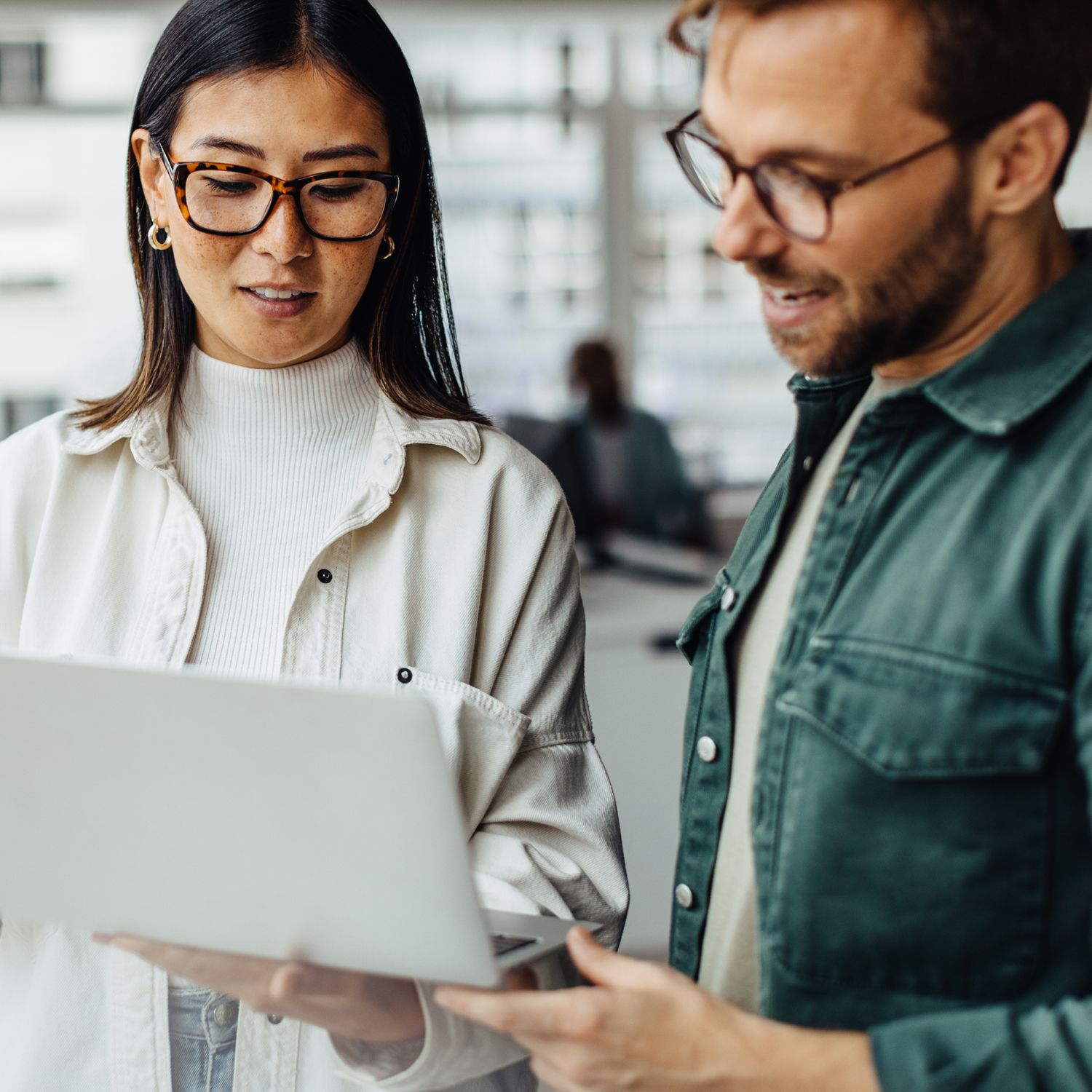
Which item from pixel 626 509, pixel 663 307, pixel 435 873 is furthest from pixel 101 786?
pixel 663 307

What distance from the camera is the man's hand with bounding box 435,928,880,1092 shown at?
0.80 metres

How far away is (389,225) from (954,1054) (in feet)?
3.05

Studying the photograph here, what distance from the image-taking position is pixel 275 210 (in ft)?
3.82

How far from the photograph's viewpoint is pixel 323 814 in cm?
83

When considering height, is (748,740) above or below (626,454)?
above

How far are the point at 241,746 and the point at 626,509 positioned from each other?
409 cm

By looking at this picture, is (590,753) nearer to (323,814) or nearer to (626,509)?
(323,814)

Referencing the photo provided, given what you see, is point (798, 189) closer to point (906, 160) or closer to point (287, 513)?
point (906, 160)

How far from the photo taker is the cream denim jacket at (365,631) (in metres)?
1.16

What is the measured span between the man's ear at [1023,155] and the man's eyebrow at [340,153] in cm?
59

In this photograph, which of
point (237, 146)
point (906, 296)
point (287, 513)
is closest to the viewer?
point (906, 296)

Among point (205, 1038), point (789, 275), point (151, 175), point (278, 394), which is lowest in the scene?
point (205, 1038)

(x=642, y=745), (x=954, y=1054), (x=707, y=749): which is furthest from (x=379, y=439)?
(x=642, y=745)

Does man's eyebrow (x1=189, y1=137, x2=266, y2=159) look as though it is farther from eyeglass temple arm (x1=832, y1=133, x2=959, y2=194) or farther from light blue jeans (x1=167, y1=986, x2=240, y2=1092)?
light blue jeans (x1=167, y1=986, x2=240, y2=1092)
